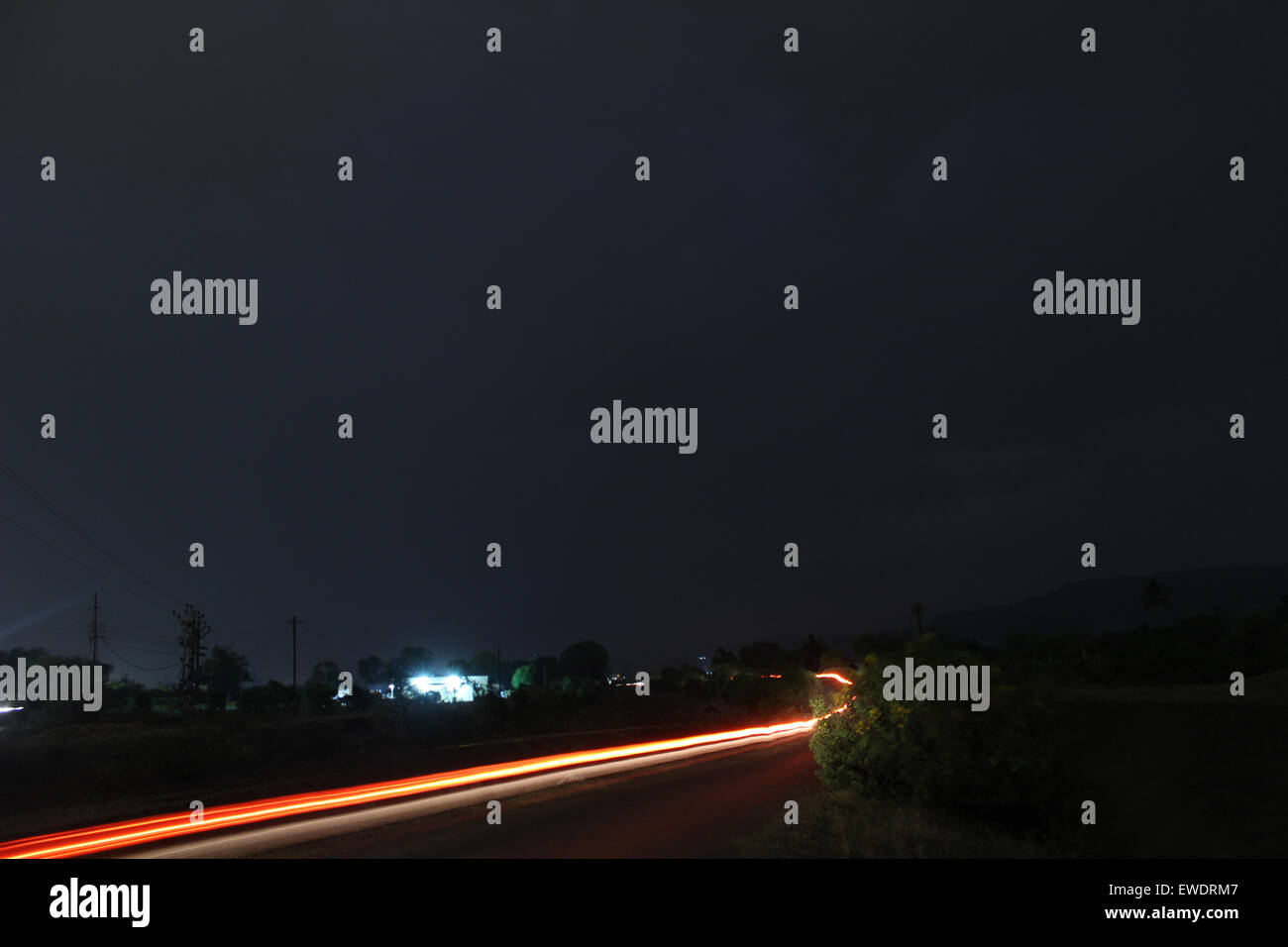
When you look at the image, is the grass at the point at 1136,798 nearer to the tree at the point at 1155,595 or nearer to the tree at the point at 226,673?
the tree at the point at 226,673

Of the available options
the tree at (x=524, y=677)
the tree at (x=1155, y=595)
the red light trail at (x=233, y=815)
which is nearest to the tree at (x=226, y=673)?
the tree at (x=524, y=677)

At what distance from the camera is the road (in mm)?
12258

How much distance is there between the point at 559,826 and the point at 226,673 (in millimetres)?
91298

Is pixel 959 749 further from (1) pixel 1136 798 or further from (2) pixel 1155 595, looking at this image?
(2) pixel 1155 595

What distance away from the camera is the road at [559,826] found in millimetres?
12258

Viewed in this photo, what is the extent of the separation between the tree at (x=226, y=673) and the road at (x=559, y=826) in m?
72.1

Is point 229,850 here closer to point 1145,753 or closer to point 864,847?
point 864,847

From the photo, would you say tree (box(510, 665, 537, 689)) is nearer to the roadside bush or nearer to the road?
the road

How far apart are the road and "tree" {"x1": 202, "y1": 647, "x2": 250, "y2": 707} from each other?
2837 inches

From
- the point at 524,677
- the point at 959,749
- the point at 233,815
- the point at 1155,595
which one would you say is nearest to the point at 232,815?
the point at 233,815

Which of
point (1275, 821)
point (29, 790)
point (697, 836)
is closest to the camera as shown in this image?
point (697, 836)
